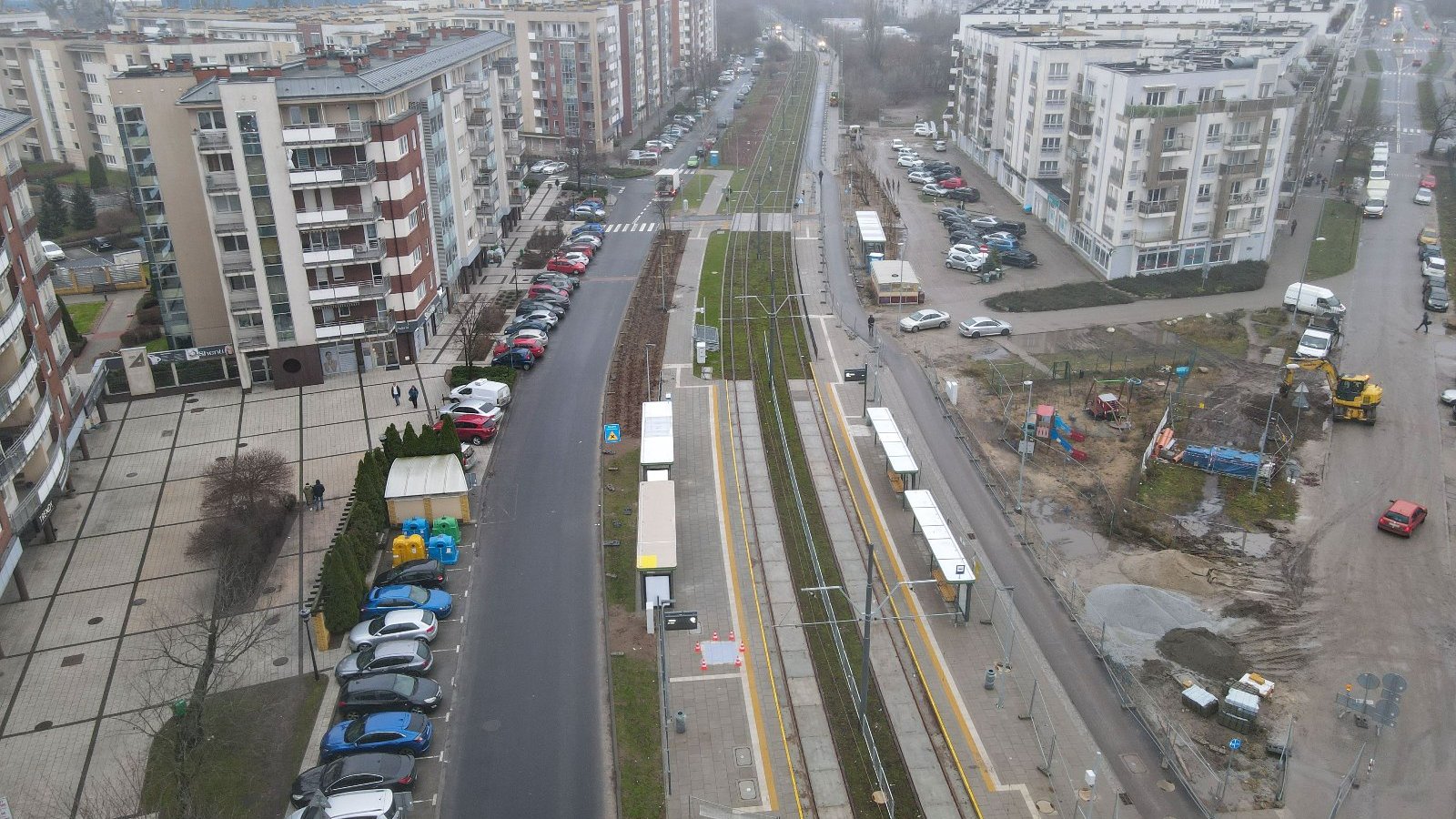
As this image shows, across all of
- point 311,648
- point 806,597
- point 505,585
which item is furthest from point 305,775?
point 806,597

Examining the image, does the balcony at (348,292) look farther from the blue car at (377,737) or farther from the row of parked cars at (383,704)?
the blue car at (377,737)

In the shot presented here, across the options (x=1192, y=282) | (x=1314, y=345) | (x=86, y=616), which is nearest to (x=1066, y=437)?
(x=1314, y=345)

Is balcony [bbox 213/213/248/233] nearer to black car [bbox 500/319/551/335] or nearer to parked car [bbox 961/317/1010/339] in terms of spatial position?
black car [bbox 500/319/551/335]

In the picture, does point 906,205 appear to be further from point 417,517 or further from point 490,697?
point 490,697

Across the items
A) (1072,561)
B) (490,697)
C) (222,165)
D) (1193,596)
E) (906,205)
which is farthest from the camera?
(906,205)

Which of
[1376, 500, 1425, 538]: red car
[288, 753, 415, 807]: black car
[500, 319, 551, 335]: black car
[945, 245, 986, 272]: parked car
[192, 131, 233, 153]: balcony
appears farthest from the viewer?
[945, 245, 986, 272]: parked car

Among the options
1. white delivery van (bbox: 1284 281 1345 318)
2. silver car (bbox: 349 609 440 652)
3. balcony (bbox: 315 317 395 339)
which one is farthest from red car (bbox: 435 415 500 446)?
white delivery van (bbox: 1284 281 1345 318)

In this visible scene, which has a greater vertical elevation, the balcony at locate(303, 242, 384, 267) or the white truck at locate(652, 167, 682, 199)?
the balcony at locate(303, 242, 384, 267)
